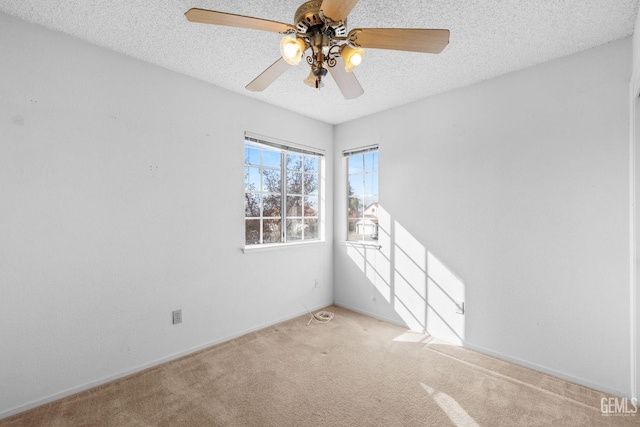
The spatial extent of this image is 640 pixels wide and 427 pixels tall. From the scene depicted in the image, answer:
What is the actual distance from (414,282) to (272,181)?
1978 millimetres

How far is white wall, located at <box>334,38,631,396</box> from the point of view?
2.13 metres

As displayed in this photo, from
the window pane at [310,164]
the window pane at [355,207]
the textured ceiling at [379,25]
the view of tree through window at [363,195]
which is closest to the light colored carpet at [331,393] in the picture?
the view of tree through window at [363,195]

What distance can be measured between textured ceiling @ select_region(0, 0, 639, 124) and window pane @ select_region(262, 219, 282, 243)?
Answer: 4.85 feet

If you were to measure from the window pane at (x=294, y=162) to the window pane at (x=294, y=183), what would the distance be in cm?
7

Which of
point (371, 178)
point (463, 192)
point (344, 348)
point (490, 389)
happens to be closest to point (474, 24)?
point (463, 192)

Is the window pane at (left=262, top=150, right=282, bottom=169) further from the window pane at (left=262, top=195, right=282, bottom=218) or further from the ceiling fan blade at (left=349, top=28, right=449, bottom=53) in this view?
the ceiling fan blade at (left=349, top=28, right=449, bottom=53)

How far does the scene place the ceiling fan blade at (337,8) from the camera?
1188 millimetres

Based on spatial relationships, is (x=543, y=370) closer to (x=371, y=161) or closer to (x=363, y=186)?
(x=363, y=186)

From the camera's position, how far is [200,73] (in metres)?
2.61

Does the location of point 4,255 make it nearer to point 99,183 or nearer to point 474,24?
point 99,183

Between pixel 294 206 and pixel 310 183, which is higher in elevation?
pixel 310 183

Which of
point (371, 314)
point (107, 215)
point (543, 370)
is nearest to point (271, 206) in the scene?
point (107, 215)

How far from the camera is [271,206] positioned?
11.3 feet

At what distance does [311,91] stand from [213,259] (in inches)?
75.5
